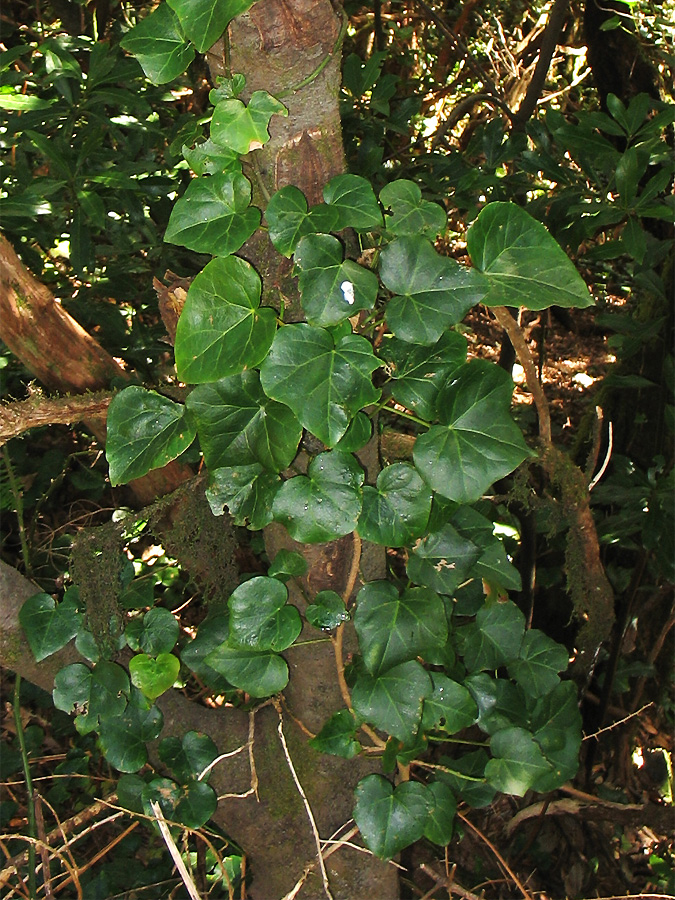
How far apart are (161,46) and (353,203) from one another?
229 mm

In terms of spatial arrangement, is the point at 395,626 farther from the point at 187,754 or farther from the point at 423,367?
the point at 187,754

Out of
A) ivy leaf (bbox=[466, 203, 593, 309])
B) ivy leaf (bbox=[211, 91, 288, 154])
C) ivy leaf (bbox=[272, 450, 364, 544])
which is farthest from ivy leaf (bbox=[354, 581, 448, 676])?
ivy leaf (bbox=[211, 91, 288, 154])

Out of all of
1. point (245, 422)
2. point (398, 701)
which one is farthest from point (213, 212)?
point (398, 701)

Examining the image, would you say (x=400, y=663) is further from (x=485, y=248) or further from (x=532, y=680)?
(x=485, y=248)

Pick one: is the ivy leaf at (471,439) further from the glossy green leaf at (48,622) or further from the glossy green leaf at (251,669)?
the glossy green leaf at (48,622)

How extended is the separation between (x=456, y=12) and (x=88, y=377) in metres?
2.42

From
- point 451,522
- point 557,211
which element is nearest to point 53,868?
point 451,522

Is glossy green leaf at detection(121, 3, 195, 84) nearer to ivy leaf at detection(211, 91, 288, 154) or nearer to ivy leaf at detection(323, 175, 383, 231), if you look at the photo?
ivy leaf at detection(211, 91, 288, 154)

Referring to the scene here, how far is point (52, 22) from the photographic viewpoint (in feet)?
7.85

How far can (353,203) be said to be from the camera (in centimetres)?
71

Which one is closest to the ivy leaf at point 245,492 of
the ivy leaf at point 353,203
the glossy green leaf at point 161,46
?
the ivy leaf at point 353,203

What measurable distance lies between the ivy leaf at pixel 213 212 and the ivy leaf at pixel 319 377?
10 cm

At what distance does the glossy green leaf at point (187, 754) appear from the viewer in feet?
3.40

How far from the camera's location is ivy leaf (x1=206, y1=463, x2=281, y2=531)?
2.67 ft
